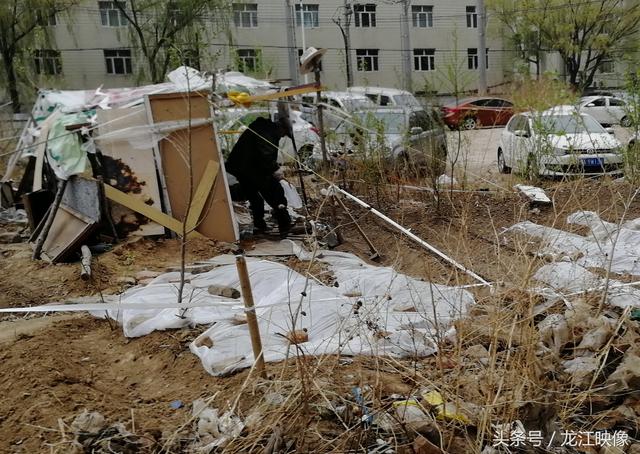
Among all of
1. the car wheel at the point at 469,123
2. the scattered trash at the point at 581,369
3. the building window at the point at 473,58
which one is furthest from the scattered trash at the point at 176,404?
the building window at the point at 473,58

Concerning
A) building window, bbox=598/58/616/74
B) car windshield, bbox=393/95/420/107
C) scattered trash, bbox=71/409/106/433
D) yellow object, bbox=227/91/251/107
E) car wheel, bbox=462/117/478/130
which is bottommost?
scattered trash, bbox=71/409/106/433

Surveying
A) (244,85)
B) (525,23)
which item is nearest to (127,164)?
(244,85)

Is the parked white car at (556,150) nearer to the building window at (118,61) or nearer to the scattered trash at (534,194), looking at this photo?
the scattered trash at (534,194)

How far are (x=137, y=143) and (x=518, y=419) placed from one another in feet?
17.8

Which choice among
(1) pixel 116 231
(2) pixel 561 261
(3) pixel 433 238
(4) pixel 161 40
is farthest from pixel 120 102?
(4) pixel 161 40

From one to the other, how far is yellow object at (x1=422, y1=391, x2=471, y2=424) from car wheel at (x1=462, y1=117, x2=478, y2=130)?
5.64m

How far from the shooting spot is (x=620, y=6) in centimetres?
2834

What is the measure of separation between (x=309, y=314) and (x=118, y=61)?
92.4 feet

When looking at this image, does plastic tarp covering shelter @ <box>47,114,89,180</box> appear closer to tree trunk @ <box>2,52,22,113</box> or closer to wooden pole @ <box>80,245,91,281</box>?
wooden pole @ <box>80,245,91,281</box>

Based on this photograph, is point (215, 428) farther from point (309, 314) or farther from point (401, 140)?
point (401, 140)

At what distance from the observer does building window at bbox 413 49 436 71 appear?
111 feet

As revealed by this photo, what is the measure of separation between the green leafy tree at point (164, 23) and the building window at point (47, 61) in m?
3.23

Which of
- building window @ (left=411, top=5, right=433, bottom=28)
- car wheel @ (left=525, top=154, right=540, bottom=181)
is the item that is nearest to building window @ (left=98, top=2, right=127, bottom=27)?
building window @ (left=411, top=5, right=433, bottom=28)

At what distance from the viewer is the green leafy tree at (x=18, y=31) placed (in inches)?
886
